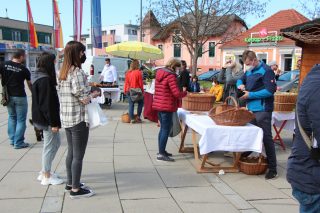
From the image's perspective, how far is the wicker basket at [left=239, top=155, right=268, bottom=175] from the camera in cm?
522

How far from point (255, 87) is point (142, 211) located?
2430 mm

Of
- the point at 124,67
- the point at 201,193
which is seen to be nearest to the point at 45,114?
the point at 201,193

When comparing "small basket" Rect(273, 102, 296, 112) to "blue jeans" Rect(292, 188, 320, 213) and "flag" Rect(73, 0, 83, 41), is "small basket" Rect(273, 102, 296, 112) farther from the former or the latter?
"flag" Rect(73, 0, 83, 41)

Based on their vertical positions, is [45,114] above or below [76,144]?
above

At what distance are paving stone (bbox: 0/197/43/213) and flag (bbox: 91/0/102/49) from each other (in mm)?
12761

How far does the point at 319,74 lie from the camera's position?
216cm

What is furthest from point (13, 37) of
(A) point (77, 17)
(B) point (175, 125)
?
(B) point (175, 125)

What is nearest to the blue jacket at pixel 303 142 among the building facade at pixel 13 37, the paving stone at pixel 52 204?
the paving stone at pixel 52 204

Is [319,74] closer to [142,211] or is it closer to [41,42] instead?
[142,211]

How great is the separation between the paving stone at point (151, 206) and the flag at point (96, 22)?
12.9m

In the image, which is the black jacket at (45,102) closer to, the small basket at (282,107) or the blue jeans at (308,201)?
the blue jeans at (308,201)

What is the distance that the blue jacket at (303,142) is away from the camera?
2111 millimetres

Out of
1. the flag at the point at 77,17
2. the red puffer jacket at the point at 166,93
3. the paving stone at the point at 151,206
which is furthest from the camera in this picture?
the flag at the point at 77,17

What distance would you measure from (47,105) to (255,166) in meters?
Answer: 3.02
